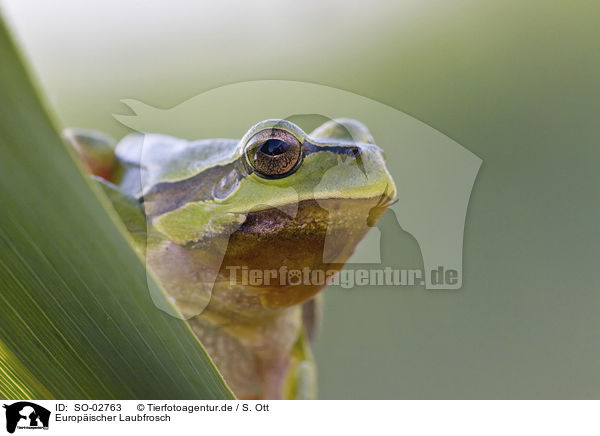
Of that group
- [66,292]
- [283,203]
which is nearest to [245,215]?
[283,203]

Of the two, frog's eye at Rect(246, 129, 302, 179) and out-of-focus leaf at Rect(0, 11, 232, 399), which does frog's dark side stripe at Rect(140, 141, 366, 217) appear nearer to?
frog's eye at Rect(246, 129, 302, 179)

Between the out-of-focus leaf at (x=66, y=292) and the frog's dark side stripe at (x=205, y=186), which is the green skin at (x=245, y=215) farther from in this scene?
the out-of-focus leaf at (x=66, y=292)

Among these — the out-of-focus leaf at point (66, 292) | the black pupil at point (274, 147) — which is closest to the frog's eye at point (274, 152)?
the black pupil at point (274, 147)

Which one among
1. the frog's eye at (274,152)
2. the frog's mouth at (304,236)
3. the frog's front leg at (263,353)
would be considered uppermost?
the frog's eye at (274,152)

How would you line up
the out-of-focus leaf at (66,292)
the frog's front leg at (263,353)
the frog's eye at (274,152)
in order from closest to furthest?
the out-of-focus leaf at (66,292) < the frog's eye at (274,152) < the frog's front leg at (263,353)

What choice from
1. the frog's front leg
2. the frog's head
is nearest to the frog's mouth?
the frog's head

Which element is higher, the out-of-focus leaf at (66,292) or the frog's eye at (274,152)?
the frog's eye at (274,152)

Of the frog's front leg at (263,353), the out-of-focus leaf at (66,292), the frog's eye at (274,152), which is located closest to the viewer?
the out-of-focus leaf at (66,292)
